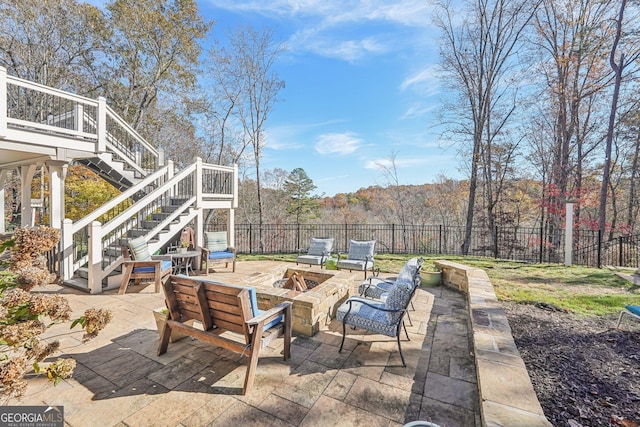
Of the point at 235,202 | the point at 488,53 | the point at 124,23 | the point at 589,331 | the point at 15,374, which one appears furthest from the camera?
the point at 124,23

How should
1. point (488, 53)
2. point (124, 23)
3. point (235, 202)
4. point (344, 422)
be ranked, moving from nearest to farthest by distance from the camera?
point (344, 422)
point (235, 202)
point (488, 53)
point (124, 23)

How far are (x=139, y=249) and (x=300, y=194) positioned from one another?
1629 cm

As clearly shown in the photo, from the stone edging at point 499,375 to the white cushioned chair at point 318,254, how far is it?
3.23 meters

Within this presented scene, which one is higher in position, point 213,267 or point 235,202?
point 235,202

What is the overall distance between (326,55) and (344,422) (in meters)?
10.2

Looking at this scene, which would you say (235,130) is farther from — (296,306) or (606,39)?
(606,39)

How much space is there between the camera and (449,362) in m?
2.66

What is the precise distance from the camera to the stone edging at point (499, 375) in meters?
1.58

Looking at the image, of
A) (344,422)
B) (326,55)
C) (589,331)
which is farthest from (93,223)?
(326,55)

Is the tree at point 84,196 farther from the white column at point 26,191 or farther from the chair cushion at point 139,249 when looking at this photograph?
the chair cushion at point 139,249

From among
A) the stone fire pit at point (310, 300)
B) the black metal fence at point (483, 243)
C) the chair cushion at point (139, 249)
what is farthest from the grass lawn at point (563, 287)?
the chair cushion at point (139, 249)

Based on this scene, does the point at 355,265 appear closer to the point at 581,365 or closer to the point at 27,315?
the point at 581,365

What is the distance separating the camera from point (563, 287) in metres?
5.11

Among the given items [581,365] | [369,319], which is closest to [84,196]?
[369,319]
